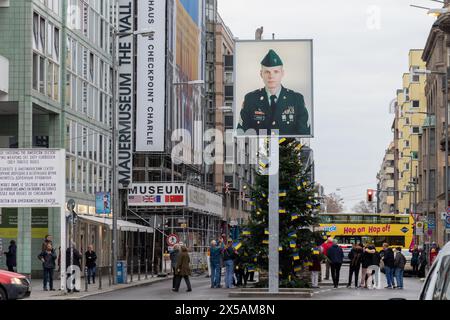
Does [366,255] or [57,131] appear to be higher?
[57,131]

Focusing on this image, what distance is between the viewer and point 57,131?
4681cm

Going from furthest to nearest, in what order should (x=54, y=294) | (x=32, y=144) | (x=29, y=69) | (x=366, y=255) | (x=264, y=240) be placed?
(x=32, y=144)
(x=29, y=69)
(x=366, y=255)
(x=264, y=240)
(x=54, y=294)

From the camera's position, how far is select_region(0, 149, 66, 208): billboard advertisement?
30297 millimetres

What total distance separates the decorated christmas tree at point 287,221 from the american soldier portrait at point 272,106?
453 cm

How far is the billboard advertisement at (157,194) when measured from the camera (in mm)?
54156

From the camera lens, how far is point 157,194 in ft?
179

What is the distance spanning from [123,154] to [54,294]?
78.9 ft

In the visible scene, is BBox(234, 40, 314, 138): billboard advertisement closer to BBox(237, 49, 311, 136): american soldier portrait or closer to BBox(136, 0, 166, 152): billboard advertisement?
BBox(237, 49, 311, 136): american soldier portrait

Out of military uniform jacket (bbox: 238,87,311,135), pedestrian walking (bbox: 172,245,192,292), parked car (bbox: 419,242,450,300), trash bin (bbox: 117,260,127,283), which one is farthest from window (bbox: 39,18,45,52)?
parked car (bbox: 419,242,450,300)

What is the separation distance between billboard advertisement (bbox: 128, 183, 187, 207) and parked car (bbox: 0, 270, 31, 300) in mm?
30063

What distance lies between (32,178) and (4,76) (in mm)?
12534
